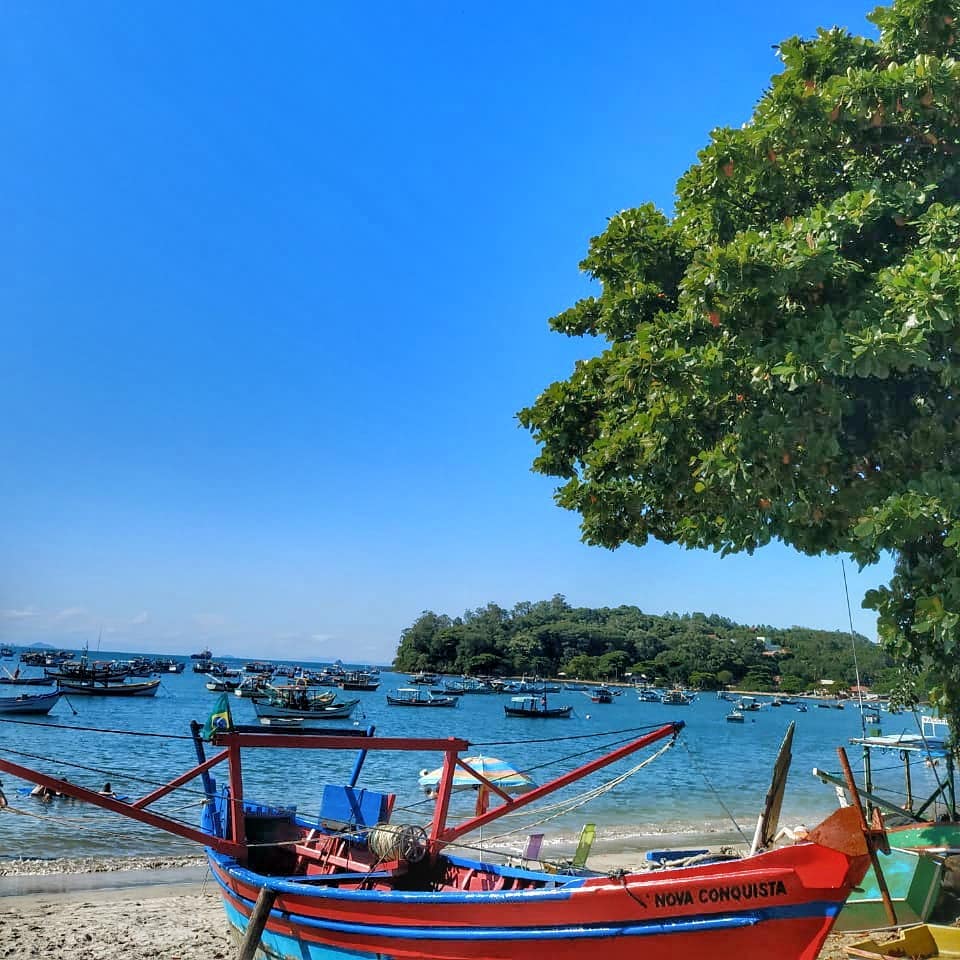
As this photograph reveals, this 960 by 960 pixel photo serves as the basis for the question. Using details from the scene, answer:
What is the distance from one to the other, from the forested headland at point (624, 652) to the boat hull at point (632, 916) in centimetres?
15899

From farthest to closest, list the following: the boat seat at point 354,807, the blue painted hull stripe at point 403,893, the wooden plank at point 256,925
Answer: the boat seat at point 354,807
the wooden plank at point 256,925
the blue painted hull stripe at point 403,893

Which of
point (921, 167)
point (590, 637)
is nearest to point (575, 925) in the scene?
point (921, 167)

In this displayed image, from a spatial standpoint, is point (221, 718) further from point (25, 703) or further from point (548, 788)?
point (25, 703)

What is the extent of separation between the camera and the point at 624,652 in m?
169

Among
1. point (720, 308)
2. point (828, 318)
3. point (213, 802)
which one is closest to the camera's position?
point (828, 318)

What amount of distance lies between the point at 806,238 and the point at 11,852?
21449 mm

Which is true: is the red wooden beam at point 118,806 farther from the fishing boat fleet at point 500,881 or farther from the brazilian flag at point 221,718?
the brazilian flag at point 221,718

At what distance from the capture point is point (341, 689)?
398ft

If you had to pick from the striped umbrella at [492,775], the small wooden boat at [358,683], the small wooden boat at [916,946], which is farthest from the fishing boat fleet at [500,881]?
the small wooden boat at [358,683]

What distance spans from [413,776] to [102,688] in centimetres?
5489

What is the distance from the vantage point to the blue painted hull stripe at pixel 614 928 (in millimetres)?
6191

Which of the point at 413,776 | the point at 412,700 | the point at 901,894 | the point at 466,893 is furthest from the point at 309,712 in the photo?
the point at 466,893

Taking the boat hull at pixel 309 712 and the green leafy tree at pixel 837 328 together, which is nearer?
the green leafy tree at pixel 837 328

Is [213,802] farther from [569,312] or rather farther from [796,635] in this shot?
[796,635]
